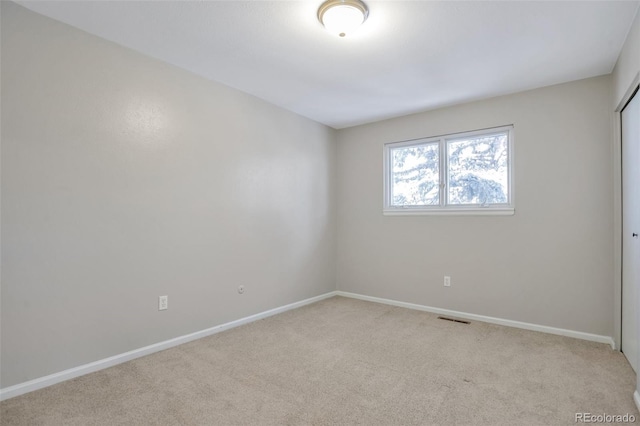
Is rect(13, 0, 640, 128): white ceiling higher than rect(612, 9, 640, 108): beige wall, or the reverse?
rect(13, 0, 640, 128): white ceiling

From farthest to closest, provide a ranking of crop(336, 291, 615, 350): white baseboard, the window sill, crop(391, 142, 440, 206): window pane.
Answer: crop(391, 142, 440, 206): window pane
the window sill
crop(336, 291, 615, 350): white baseboard

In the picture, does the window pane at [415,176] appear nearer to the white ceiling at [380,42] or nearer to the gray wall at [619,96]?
the white ceiling at [380,42]

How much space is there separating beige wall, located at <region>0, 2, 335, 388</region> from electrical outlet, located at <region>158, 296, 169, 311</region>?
0.05 metres

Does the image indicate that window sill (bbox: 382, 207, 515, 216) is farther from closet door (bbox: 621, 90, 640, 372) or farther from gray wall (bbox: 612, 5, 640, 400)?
closet door (bbox: 621, 90, 640, 372)

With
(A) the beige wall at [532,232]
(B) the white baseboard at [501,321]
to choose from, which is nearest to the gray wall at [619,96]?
(A) the beige wall at [532,232]

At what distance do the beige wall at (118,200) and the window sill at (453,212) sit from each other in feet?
5.14

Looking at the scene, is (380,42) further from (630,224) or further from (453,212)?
(630,224)

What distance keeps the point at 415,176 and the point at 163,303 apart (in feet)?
10.3

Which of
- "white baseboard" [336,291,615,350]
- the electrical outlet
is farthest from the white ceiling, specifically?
"white baseboard" [336,291,615,350]

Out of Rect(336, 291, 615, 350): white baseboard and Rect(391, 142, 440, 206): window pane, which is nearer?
Rect(336, 291, 615, 350): white baseboard

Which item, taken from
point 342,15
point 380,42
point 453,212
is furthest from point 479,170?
point 342,15

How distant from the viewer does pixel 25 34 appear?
6.81 feet

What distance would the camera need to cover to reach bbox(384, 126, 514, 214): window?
3.54 metres

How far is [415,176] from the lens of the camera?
13.8ft
